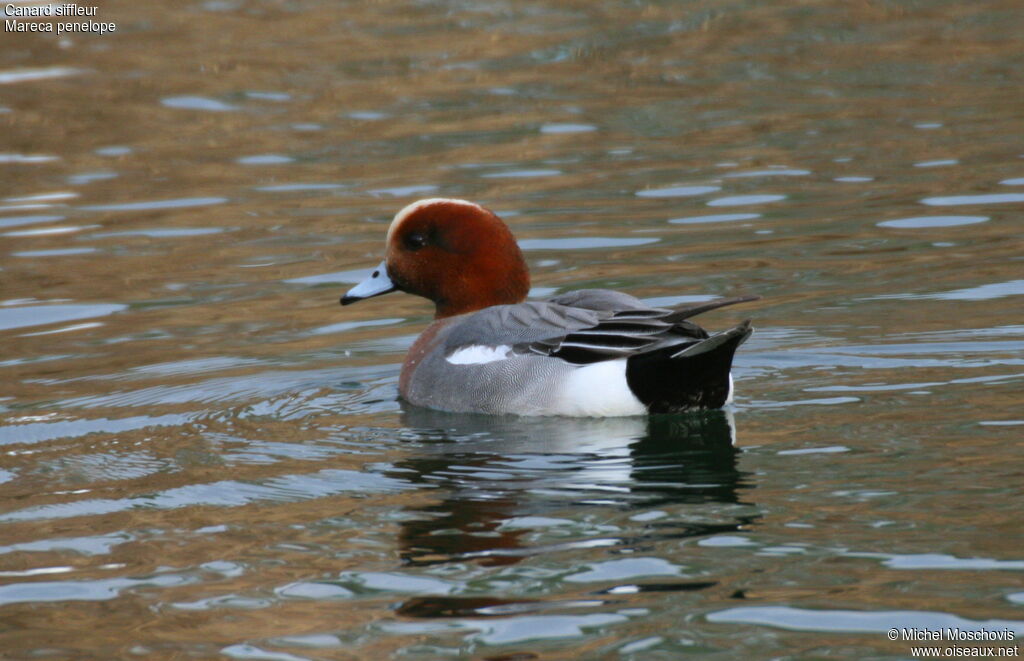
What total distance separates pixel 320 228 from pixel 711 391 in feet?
15.3

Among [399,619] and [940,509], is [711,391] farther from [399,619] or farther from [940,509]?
[399,619]

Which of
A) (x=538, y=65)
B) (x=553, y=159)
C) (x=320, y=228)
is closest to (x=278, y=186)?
(x=320, y=228)

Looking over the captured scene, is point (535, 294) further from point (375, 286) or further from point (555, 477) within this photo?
point (555, 477)

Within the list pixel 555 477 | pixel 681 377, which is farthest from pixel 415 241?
pixel 555 477

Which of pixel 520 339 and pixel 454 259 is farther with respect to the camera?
pixel 454 259

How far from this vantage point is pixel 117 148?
41.5 feet

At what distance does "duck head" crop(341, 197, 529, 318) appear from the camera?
6.85 metres

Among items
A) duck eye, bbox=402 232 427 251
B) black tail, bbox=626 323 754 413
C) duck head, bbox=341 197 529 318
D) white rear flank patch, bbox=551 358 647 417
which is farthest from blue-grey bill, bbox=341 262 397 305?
black tail, bbox=626 323 754 413

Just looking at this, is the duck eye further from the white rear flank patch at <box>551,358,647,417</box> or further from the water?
the white rear flank patch at <box>551,358,647,417</box>

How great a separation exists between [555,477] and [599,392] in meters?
0.89

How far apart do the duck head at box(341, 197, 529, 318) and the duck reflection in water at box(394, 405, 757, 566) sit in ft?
2.27

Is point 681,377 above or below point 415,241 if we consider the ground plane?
below

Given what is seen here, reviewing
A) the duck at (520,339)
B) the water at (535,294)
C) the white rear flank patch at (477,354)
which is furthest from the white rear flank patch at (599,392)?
the white rear flank patch at (477,354)

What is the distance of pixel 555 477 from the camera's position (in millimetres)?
5230
